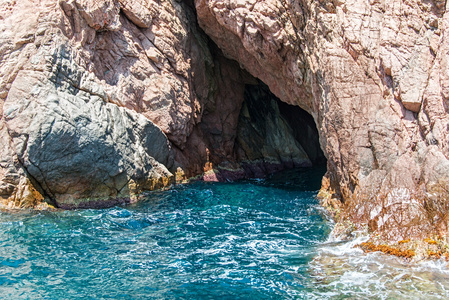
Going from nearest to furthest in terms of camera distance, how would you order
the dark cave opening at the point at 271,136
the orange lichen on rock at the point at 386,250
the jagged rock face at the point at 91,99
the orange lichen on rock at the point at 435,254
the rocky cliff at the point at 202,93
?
the orange lichen on rock at the point at 435,254, the orange lichen on rock at the point at 386,250, the rocky cliff at the point at 202,93, the jagged rock face at the point at 91,99, the dark cave opening at the point at 271,136

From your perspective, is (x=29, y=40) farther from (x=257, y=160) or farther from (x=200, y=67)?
(x=257, y=160)

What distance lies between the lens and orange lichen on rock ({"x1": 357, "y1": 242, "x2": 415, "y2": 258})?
789 centimetres

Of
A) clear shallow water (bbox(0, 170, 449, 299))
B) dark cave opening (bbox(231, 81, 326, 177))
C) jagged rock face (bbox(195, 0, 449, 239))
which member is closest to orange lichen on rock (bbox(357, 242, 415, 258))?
clear shallow water (bbox(0, 170, 449, 299))

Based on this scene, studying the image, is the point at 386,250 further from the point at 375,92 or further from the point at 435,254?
the point at 375,92

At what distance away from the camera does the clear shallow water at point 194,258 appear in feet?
22.7

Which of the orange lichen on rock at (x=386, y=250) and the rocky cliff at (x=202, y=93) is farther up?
the rocky cliff at (x=202, y=93)

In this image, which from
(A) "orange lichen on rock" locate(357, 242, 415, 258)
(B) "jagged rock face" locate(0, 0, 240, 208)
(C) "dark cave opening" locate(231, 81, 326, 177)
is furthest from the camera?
(C) "dark cave opening" locate(231, 81, 326, 177)

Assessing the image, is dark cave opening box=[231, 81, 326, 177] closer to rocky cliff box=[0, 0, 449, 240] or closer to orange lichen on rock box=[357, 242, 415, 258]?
rocky cliff box=[0, 0, 449, 240]

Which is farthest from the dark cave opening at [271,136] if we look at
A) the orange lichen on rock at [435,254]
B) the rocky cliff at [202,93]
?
the orange lichen on rock at [435,254]

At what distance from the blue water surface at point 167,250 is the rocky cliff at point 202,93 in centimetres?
136

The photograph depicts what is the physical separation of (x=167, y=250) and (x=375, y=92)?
6.60 meters

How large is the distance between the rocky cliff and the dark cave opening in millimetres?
2031

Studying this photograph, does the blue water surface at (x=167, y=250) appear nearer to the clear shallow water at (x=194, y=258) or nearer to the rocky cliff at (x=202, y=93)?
the clear shallow water at (x=194, y=258)

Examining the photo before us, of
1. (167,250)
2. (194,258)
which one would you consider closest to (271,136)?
(167,250)
